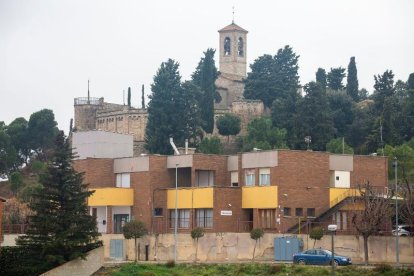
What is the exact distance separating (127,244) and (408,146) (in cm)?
4238

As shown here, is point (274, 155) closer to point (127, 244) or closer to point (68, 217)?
point (127, 244)

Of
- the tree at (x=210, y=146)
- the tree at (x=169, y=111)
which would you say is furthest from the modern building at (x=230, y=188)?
the tree at (x=169, y=111)

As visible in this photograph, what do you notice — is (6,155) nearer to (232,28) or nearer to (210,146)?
(210,146)

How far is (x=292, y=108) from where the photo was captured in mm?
141625

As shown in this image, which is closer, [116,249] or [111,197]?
[116,249]

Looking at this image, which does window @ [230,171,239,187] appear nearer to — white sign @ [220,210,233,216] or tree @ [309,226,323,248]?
white sign @ [220,210,233,216]

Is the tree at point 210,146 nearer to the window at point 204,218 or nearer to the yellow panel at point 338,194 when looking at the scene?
the window at point 204,218

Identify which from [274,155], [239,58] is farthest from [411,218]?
[239,58]

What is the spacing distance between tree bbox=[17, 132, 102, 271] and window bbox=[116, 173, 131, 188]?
17.6m

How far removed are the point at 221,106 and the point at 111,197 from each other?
65.0m

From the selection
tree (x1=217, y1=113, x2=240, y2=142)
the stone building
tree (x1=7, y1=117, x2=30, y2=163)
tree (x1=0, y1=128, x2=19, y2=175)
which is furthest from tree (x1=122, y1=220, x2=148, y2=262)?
tree (x1=7, y1=117, x2=30, y2=163)

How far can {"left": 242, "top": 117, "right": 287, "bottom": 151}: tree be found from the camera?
130m

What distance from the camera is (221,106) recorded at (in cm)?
15712

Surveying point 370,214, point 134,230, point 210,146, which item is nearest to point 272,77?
point 210,146
